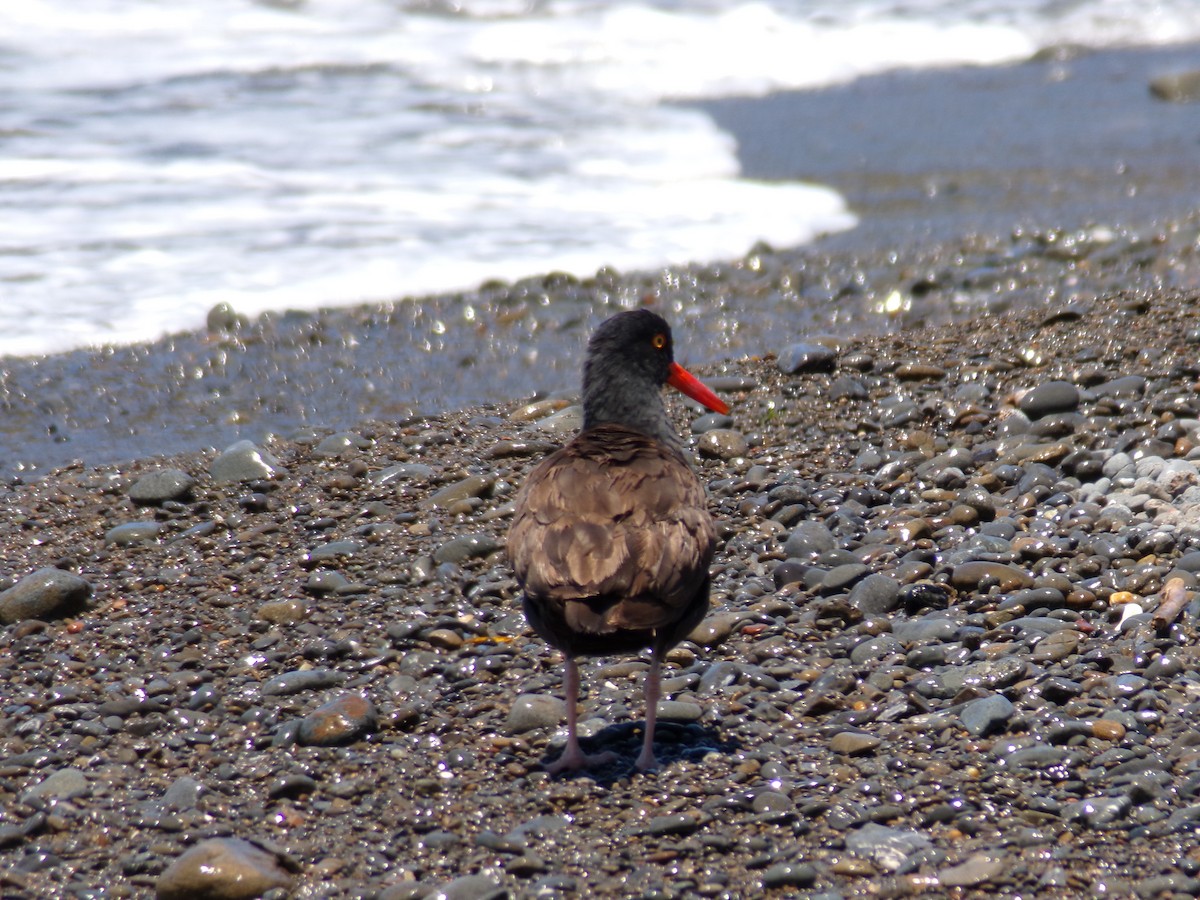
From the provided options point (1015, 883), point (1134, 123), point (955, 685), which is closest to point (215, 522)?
point (955, 685)

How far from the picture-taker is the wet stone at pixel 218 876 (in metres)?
3.55

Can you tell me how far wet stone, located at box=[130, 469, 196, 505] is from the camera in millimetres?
6230

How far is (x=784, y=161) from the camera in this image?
1228cm

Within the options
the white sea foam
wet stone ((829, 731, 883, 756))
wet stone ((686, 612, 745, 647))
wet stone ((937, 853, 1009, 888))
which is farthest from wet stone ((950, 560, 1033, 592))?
the white sea foam

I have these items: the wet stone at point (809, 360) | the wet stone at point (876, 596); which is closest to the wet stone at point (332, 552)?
the wet stone at point (876, 596)

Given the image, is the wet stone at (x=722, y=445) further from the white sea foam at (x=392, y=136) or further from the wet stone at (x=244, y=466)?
the white sea foam at (x=392, y=136)

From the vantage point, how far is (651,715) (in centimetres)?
418

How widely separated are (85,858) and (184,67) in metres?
13.3

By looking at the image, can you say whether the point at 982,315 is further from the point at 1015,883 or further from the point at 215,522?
the point at 1015,883

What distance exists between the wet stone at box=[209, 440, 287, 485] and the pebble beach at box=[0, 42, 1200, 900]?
2 cm

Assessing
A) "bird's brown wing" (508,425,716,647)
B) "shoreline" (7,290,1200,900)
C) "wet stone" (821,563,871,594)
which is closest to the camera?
"shoreline" (7,290,1200,900)

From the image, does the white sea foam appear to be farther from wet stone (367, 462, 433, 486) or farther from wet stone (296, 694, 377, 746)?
wet stone (296, 694, 377, 746)

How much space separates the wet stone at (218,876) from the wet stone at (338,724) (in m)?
0.73

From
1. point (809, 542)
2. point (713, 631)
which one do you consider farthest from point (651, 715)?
point (809, 542)
